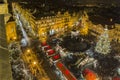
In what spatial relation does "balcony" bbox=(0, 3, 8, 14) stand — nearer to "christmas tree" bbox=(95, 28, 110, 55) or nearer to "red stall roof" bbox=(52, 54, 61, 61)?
"red stall roof" bbox=(52, 54, 61, 61)

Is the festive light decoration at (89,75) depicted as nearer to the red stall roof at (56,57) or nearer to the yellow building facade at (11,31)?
the red stall roof at (56,57)

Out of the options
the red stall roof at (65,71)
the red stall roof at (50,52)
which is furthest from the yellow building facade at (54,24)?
the red stall roof at (65,71)

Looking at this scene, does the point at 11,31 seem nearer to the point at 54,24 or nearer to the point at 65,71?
the point at 54,24

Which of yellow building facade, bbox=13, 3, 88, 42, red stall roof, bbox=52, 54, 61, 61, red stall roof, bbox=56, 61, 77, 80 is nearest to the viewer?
red stall roof, bbox=56, 61, 77, 80

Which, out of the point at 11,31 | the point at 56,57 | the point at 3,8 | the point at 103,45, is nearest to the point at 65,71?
the point at 56,57

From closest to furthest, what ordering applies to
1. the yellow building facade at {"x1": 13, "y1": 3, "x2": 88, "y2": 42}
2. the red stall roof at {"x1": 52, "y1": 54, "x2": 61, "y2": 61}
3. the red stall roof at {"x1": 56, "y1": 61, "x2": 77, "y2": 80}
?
the red stall roof at {"x1": 56, "y1": 61, "x2": 77, "y2": 80}
the red stall roof at {"x1": 52, "y1": 54, "x2": 61, "y2": 61}
the yellow building facade at {"x1": 13, "y1": 3, "x2": 88, "y2": 42}

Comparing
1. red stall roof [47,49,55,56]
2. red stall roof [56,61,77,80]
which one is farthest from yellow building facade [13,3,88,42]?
red stall roof [56,61,77,80]

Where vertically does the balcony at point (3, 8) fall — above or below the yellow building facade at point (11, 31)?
above
